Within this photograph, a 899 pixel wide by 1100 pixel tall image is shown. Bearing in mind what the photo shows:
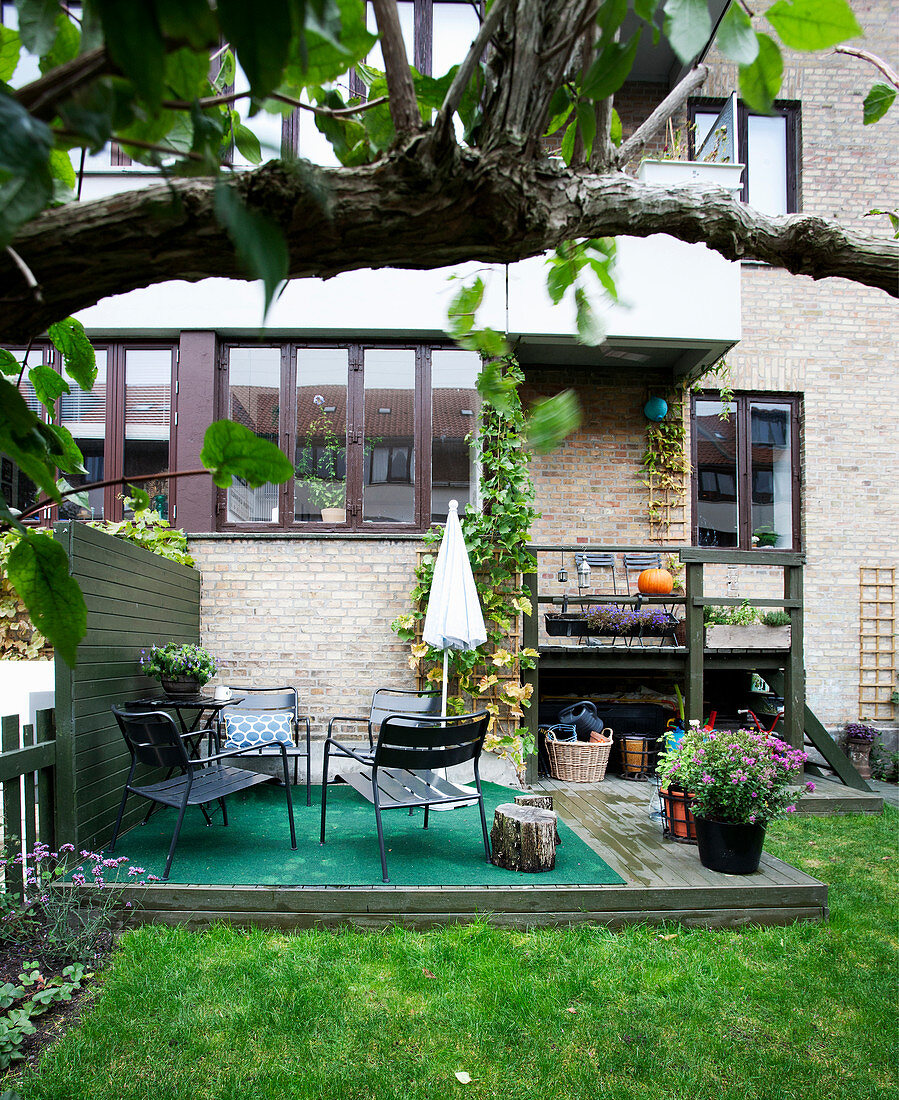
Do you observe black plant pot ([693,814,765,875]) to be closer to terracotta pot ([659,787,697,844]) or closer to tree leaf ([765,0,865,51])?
terracotta pot ([659,787,697,844])

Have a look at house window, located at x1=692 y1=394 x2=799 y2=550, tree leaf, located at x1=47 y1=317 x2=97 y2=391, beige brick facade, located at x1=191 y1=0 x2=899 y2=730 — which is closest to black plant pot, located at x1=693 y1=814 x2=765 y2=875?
beige brick facade, located at x1=191 y1=0 x2=899 y2=730

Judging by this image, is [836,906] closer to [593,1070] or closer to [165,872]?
[593,1070]

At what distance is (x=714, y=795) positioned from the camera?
420 centimetres

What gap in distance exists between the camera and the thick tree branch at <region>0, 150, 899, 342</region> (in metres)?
0.86

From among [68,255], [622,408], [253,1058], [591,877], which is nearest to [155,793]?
[253,1058]

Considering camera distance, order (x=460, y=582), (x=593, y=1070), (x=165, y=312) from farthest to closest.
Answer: (x=165, y=312)
(x=460, y=582)
(x=593, y=1070)

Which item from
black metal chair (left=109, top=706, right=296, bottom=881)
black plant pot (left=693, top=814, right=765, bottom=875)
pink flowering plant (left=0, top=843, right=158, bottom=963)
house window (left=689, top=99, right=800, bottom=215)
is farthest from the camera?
house window (left=689, top=99, right=800, bottom=215)

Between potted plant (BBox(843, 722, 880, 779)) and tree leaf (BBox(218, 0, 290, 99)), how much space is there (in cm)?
939

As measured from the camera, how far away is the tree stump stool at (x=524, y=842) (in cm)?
411

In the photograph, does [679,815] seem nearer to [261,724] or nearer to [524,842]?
[524,842]

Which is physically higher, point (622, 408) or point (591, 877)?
point (622, 408)

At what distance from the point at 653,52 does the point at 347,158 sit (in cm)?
846

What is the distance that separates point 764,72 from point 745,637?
22.7 feet

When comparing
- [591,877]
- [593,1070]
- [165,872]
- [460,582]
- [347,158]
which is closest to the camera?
[347,158]
